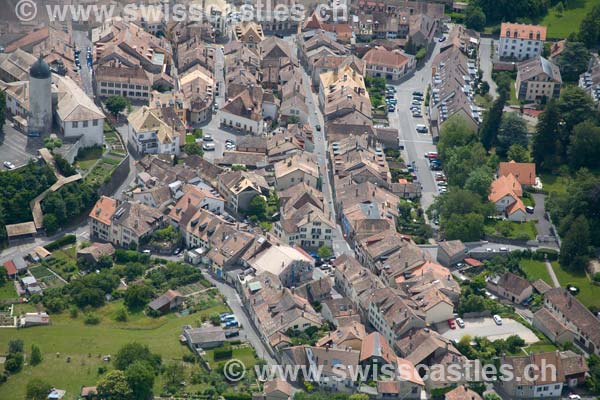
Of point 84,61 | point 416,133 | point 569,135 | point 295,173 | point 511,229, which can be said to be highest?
point 84,61

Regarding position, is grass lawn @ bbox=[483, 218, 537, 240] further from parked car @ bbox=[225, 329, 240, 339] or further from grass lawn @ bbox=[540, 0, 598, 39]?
grass lawn @ bbox=[540, 0, 598, 39]

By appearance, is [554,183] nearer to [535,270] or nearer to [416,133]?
[535,270]

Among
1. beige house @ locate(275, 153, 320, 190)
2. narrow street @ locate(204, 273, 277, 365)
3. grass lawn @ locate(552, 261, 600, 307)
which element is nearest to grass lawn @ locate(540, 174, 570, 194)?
grass lawn @ locate(552, 261, 600, 307)

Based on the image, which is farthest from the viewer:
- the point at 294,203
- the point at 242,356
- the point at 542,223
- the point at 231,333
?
the point at 542,223

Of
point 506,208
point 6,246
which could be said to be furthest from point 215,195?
point 506,208

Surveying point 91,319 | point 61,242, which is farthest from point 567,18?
point 91,319

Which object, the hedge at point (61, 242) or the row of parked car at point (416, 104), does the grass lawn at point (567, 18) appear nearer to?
the row of parked car at point (416, 104)

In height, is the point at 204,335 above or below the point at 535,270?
above

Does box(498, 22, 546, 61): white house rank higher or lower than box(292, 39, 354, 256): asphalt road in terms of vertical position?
higher
